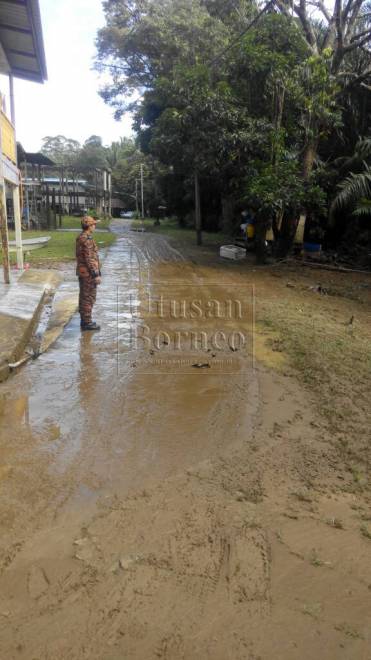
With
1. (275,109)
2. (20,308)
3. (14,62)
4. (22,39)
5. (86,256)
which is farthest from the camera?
(275,109)

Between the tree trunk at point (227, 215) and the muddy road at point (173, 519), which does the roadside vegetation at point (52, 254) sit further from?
the muddy road at point (173, 519)

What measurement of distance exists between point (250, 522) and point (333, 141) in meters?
16.3

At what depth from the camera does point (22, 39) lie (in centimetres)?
945

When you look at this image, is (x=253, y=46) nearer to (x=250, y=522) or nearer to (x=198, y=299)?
(x=198, y=299)

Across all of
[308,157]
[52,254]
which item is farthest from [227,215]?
[52,254]

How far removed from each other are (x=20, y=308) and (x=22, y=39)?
5.61 m

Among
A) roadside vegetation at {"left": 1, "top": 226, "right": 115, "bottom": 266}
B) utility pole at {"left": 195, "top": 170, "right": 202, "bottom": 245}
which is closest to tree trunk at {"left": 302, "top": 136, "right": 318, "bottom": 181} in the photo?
utility pole at {"left": 195, "top": 170, "right": 202, "bottom": 245}

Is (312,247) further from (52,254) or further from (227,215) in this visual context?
(227,215)

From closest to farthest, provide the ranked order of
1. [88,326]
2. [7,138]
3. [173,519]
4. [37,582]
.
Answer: [37,582] → [173,519] → [88,326] → [7,138]

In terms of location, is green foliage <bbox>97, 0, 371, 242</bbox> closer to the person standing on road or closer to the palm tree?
the palm tree

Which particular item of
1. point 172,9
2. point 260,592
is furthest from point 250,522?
point 172,9

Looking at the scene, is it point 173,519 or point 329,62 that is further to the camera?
point 329,62

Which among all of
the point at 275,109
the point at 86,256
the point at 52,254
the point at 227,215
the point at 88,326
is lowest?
the point at 88,326

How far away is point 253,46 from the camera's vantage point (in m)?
12.8
